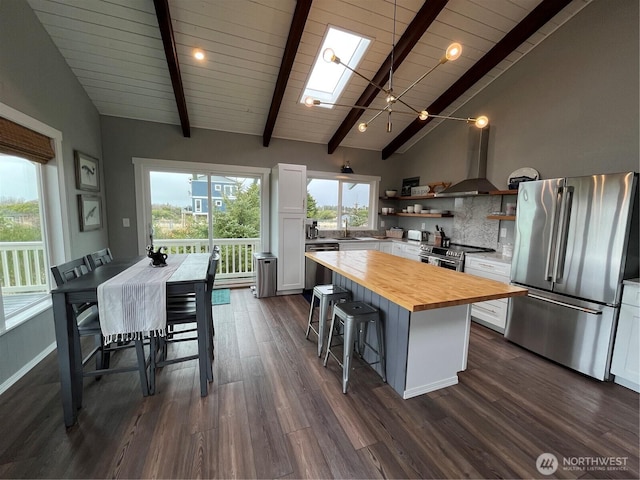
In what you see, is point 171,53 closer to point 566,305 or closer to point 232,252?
point 232,252

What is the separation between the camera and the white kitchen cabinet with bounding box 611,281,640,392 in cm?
210

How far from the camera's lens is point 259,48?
3.07 metres

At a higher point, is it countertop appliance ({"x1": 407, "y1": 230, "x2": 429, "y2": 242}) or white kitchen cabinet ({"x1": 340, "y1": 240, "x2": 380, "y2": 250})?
countertop appliance ({"x1": 407, "y1": 230, "x2": 429, "y2": 242})

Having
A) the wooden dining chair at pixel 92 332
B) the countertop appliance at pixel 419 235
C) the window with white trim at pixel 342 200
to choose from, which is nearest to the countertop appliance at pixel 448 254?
the countertop appliance at pixel 419 235

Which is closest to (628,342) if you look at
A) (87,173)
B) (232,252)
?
(232,252)

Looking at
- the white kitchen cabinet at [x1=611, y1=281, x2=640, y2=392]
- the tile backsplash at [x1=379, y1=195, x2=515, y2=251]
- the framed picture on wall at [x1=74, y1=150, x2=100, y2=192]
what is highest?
the framed picture on wall at [x1=74, y1=150, x2=100, y2=192]

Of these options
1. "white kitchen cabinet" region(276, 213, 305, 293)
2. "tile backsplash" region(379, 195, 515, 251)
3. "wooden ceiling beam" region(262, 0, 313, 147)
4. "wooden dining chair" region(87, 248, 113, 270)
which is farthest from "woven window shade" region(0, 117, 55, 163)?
"tile backsplash" region(379, 195, 515, 251)

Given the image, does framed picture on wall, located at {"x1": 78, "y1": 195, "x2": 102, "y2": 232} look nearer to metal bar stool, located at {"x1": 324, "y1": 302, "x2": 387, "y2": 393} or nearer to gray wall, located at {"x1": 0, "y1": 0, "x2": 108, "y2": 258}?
gray wall, located at {"x1": 0, "y1": 0, "x2": 108, "y2": 258}

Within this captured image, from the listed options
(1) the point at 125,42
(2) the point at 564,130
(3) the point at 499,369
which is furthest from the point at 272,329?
(2) the point at 564,130

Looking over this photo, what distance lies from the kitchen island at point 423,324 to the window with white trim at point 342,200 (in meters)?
2.98

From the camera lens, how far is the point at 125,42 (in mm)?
2855

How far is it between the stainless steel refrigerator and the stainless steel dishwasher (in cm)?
265

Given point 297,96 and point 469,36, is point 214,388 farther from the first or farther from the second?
point 469,36

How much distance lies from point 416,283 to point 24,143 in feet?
11.0
